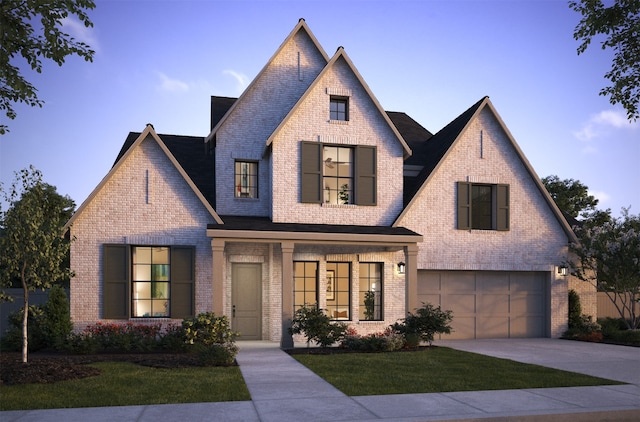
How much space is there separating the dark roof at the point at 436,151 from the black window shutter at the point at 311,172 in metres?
3.23

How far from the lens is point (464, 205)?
18609mm

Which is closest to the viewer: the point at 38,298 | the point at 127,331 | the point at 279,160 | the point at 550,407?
the point at 550,407

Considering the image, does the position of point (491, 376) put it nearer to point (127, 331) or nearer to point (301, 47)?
point (127, 331)

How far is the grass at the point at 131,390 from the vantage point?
8.24 metres

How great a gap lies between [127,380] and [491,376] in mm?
6839

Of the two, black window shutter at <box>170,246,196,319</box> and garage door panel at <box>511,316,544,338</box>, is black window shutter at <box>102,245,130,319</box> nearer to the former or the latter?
black window shutter at <box>170,246,196,319</box>

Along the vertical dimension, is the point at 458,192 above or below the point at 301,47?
below

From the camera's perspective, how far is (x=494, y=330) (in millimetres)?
18922

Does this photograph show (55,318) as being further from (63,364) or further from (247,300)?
(247,300)

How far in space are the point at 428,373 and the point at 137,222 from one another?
29.8 feet

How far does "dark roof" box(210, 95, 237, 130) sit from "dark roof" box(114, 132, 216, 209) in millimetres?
1094

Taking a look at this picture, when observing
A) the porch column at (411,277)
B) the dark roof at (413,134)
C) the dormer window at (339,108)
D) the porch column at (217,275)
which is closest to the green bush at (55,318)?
the porch column at (217,275)

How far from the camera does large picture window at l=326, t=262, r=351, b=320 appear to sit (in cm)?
1762

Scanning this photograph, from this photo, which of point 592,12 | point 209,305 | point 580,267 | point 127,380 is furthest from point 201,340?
point 580,267
